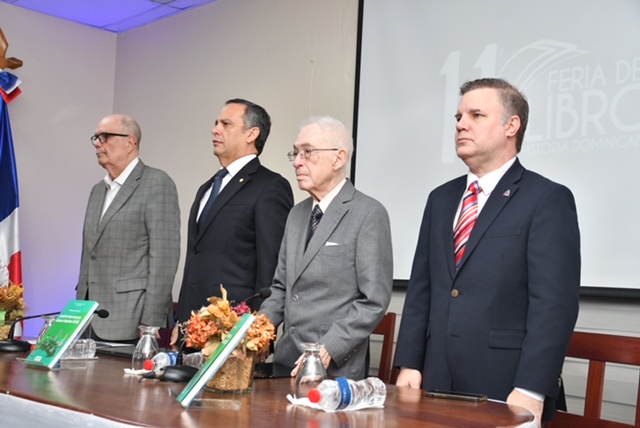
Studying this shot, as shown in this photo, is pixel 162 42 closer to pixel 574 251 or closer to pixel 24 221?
pixel 24 221

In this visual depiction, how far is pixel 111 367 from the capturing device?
2393 mm

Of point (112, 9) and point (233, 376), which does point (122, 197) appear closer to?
point (233, 376)

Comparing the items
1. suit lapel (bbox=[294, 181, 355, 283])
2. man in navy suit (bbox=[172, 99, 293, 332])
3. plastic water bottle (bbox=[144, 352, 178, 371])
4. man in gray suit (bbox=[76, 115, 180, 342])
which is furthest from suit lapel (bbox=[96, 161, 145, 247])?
plastic water bottle (bbox=[144, 352, 178, 371])

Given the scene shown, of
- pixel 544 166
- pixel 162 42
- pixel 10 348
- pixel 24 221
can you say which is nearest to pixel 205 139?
pixel 162 42

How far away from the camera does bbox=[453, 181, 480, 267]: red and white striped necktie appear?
244cm

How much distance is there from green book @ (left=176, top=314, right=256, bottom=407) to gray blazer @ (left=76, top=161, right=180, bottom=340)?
5.75 ft

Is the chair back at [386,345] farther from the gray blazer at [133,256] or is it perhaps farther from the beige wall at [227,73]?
the beige wall at [227,73]

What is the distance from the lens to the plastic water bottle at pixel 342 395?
173 centimetres

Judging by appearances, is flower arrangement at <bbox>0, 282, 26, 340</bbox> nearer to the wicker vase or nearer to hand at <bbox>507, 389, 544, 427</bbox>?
the wicker vase

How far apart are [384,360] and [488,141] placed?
1.11 m

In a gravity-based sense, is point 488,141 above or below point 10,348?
above

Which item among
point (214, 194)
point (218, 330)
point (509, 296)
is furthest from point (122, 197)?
point (509, 296)

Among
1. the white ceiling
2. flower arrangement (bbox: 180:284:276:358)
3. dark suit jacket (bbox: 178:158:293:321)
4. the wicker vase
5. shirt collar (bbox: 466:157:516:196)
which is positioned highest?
the white ceiling

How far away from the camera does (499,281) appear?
232 cm
